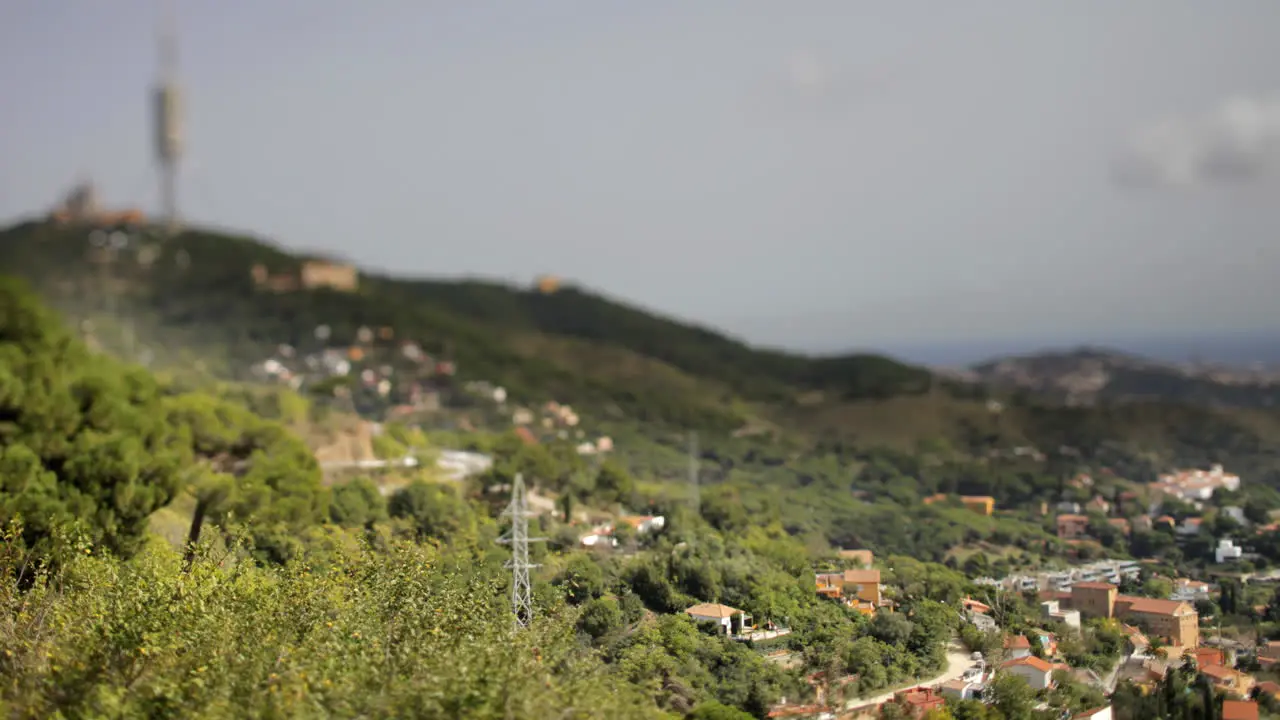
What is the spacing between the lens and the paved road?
11.9 m

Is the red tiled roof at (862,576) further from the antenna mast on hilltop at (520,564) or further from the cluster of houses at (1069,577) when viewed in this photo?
the antenna mast on hilltop at (520,564)

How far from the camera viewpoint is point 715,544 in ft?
55.8

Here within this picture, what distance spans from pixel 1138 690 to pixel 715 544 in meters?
5.85

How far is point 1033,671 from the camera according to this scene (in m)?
12.7

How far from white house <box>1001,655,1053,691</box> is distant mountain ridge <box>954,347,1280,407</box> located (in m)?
27.5

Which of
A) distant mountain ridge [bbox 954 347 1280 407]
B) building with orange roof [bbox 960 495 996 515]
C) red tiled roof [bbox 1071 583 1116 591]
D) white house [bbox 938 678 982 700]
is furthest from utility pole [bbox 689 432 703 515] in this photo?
distant mountain ridge [bbox 954 347 1280 407]

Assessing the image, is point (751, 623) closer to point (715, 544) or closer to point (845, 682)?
point (845, 682)

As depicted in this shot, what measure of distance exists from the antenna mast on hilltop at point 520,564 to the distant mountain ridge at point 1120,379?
26.8 metres

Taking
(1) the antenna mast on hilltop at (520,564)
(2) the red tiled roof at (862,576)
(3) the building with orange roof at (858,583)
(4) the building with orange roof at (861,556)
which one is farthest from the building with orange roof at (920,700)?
(4) the building with orange roof at (861,556)

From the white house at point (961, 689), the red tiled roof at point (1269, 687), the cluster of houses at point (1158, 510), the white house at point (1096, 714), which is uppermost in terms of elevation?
the white house at point (961, 689)

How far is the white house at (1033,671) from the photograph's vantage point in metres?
12.5

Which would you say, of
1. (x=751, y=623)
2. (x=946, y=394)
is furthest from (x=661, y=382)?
(x=751, y=623)

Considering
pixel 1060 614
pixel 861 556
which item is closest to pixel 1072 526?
pixel 861 556

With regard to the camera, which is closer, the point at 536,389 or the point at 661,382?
the point at 536,389
